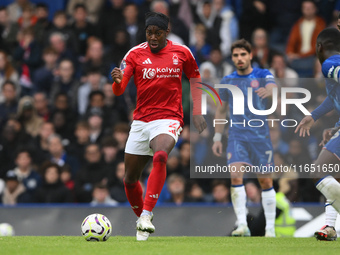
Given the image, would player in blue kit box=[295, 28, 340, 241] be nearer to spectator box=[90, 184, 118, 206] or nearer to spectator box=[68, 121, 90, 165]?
spectator box=[90, 184, 118, 206]

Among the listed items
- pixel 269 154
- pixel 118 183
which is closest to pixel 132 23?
pixel 118 183

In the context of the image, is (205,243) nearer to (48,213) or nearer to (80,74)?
(48,213)

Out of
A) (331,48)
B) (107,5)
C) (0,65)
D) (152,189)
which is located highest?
(107,5)

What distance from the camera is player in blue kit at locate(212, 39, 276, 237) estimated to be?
A: 34.2 feet

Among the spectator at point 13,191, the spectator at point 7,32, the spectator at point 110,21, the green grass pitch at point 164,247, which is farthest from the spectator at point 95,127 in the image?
the green grass pitch at point 164,247

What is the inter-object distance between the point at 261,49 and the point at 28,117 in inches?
191

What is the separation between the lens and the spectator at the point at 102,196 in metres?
12.9

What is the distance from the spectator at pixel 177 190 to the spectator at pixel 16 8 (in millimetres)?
6710

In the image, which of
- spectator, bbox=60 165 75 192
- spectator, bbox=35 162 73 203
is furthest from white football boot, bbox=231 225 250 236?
spectator, bbox=60 165 75 192

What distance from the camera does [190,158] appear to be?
44.4 feet

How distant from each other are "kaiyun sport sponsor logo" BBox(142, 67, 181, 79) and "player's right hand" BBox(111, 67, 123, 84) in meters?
0.40

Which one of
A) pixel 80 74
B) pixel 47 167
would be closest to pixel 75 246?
pixel 47 167

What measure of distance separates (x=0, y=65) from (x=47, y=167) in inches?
156

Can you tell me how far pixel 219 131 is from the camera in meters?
10.7
